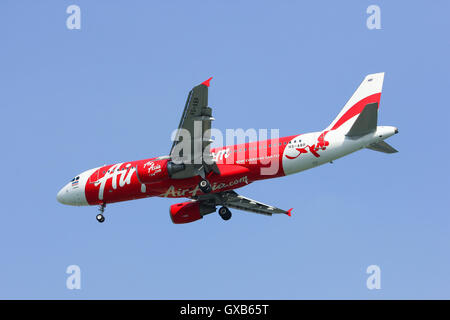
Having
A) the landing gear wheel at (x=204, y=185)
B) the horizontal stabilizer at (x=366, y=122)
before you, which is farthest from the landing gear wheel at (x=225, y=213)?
the horizontal stabilizer at (x=366, y=122)

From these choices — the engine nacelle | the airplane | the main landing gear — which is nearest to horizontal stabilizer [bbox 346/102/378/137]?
the airplane

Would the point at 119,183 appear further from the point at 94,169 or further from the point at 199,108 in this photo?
the point at 199,108

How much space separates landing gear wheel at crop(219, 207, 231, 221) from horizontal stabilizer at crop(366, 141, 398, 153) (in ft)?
37.5

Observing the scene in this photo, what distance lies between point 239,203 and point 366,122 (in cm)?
1239

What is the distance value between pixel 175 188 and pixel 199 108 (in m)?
7.10

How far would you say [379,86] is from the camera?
42719mm

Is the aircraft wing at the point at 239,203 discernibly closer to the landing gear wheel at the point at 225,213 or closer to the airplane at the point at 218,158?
the landing gear wheel at the point at 225,213

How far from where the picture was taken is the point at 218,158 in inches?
1687

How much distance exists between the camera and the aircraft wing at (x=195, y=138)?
123 feet

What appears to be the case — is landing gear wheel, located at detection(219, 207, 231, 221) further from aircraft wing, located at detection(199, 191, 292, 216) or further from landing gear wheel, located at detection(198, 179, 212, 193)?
landing gear wheel, located at detection(198, 179, 212, 193)

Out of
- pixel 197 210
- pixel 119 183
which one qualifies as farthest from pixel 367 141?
pixel 119 183

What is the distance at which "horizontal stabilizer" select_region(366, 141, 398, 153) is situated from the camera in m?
40.3

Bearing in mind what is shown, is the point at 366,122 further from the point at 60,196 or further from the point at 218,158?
the point at 60,196

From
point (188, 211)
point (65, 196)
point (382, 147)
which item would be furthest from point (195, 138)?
point (65, 196)
